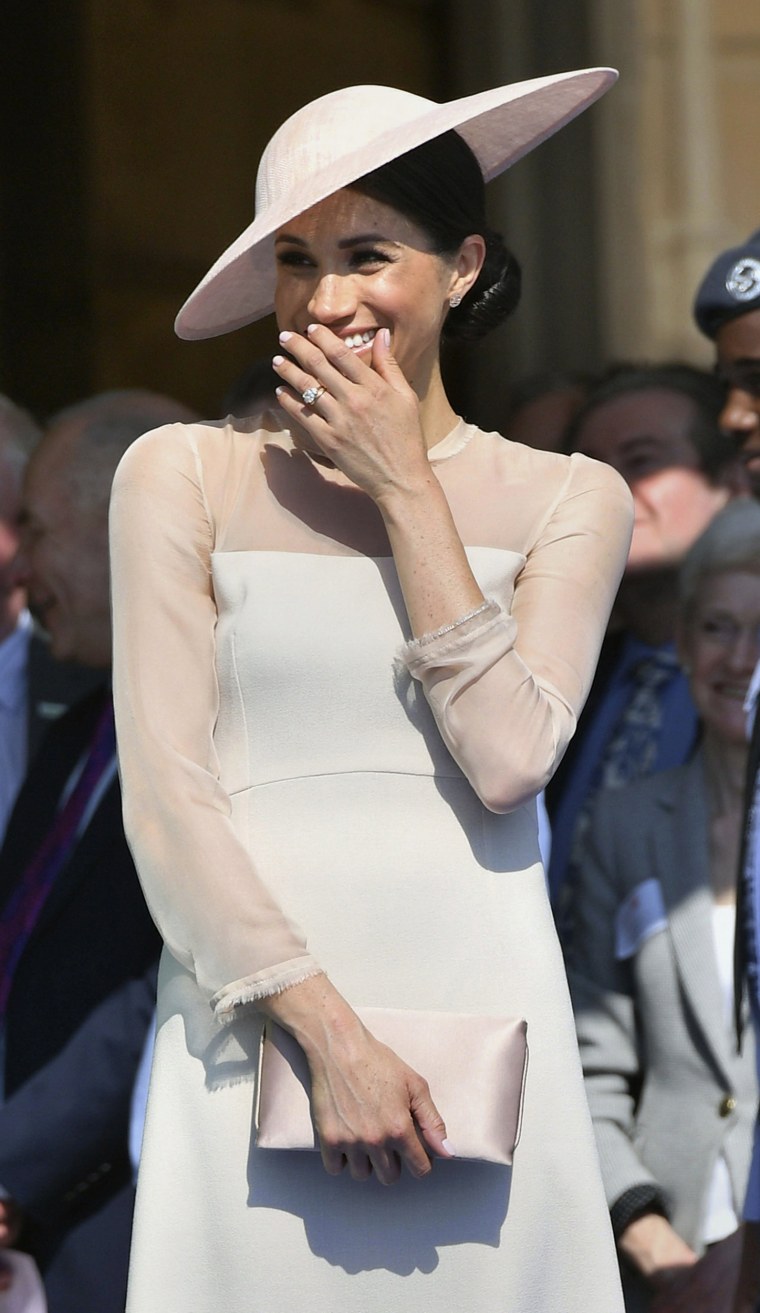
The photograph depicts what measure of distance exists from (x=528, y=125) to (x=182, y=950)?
104 centimetres

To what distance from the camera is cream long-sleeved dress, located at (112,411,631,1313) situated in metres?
2.18

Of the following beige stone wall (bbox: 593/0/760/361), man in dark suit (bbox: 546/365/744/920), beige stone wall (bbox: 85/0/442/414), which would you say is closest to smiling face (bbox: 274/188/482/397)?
man in dark suit (bbox: 546/365/744/920)

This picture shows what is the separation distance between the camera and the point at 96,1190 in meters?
3.50

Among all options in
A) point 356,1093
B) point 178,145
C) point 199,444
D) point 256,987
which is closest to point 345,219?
point 199,444

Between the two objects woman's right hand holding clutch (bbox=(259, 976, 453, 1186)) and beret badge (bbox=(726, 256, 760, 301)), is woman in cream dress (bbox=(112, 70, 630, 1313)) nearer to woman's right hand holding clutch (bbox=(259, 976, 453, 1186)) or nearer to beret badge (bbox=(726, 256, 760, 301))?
woman's right hand holding clutch (bbox=(259, 976, 453, 1186))

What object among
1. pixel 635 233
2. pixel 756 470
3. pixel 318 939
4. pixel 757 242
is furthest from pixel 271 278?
pixel 635 233

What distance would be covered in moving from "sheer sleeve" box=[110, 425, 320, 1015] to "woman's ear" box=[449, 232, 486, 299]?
0.37 metres

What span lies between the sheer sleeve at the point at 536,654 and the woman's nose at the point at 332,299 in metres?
0.34

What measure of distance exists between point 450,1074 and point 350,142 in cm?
102

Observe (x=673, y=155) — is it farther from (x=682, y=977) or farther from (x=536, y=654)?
(x=536, y=654)

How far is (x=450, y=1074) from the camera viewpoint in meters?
2.15

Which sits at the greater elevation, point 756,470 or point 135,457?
point 135,457

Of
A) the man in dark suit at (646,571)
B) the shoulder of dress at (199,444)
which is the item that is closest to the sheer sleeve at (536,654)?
the shoulder of dress at (199,444)

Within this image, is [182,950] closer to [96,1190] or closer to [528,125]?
[528,125]
